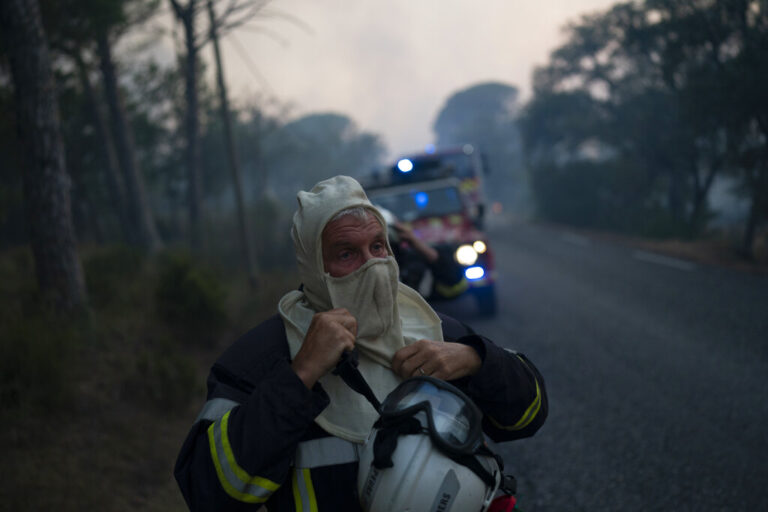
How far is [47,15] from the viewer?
10.9 m

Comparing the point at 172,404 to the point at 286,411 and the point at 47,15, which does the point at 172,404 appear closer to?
the point at 286,411

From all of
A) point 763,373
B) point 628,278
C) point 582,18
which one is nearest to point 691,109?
point 628,278

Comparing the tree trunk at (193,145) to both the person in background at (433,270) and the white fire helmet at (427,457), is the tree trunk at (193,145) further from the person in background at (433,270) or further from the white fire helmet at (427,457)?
the white fire helmet at (427,457)

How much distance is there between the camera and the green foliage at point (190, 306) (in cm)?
719

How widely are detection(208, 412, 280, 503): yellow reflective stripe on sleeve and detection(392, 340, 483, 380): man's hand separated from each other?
0.46 meters

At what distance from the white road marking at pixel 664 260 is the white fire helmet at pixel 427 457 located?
1104 centimetres

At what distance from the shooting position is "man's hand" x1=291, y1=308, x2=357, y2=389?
1.56 metres

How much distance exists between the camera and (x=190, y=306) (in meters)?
7.23

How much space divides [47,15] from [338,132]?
67119 millimetres

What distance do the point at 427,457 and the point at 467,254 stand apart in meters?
5.91

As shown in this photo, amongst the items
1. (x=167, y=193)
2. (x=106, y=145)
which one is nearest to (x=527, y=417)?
(x=106, y=145)

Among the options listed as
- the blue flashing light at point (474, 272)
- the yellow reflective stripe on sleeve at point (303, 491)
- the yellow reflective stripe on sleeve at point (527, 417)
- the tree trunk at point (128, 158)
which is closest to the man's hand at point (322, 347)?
the yellow reflective stripe on sleeve at point (303, 491)

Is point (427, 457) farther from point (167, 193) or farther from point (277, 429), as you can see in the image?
point (167, 193)

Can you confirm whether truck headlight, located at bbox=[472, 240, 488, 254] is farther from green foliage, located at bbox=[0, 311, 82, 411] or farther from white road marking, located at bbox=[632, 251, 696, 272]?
white road marking, located at bbox=[632, 251, 696, 272]
